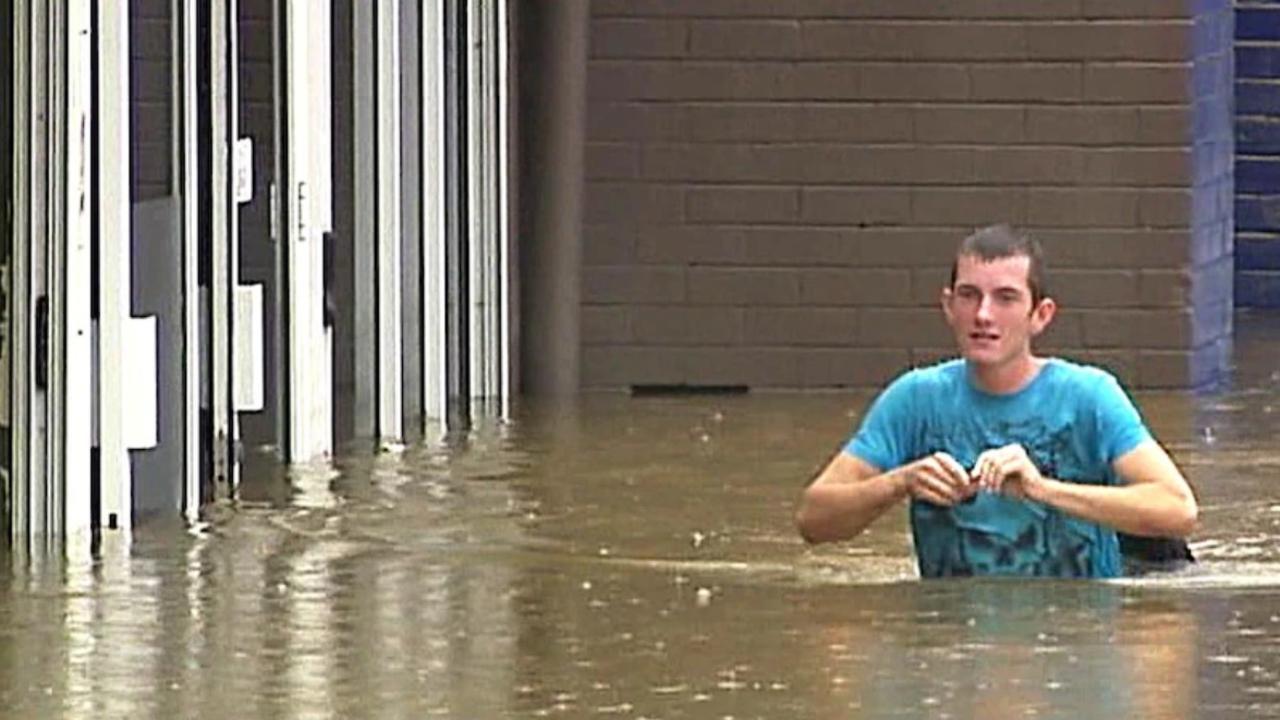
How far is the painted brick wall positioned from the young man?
43.0 feet

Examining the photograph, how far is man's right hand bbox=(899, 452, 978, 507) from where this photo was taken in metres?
8.91

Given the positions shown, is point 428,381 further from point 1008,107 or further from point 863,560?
point 863,560

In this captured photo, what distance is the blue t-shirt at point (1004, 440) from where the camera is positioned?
30.4ft

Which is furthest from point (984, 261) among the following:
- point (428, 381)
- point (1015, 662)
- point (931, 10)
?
point (931, 10)

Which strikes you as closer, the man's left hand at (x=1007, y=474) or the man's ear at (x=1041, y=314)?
the man's left hand at (x=1007, y=474)

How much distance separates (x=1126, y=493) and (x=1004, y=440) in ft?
1.02

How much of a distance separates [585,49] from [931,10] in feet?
4.74

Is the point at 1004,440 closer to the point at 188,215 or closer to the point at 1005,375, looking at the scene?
the point at 1005,375

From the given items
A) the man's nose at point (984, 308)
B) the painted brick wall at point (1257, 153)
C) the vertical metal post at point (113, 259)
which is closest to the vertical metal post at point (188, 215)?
the vertical metal post at point (113, 259)

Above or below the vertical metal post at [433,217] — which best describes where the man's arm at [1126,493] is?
below

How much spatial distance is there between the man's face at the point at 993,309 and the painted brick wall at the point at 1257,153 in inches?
520

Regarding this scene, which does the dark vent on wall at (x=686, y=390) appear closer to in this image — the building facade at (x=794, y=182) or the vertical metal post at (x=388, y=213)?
the building facade at (x=794, y=182)

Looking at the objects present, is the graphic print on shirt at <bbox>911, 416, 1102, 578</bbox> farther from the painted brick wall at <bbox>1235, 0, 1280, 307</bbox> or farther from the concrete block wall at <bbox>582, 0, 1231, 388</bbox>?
the painted brick wall at <bbox>1235, 0, 1280, 307</bbox>

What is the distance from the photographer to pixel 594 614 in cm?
966
